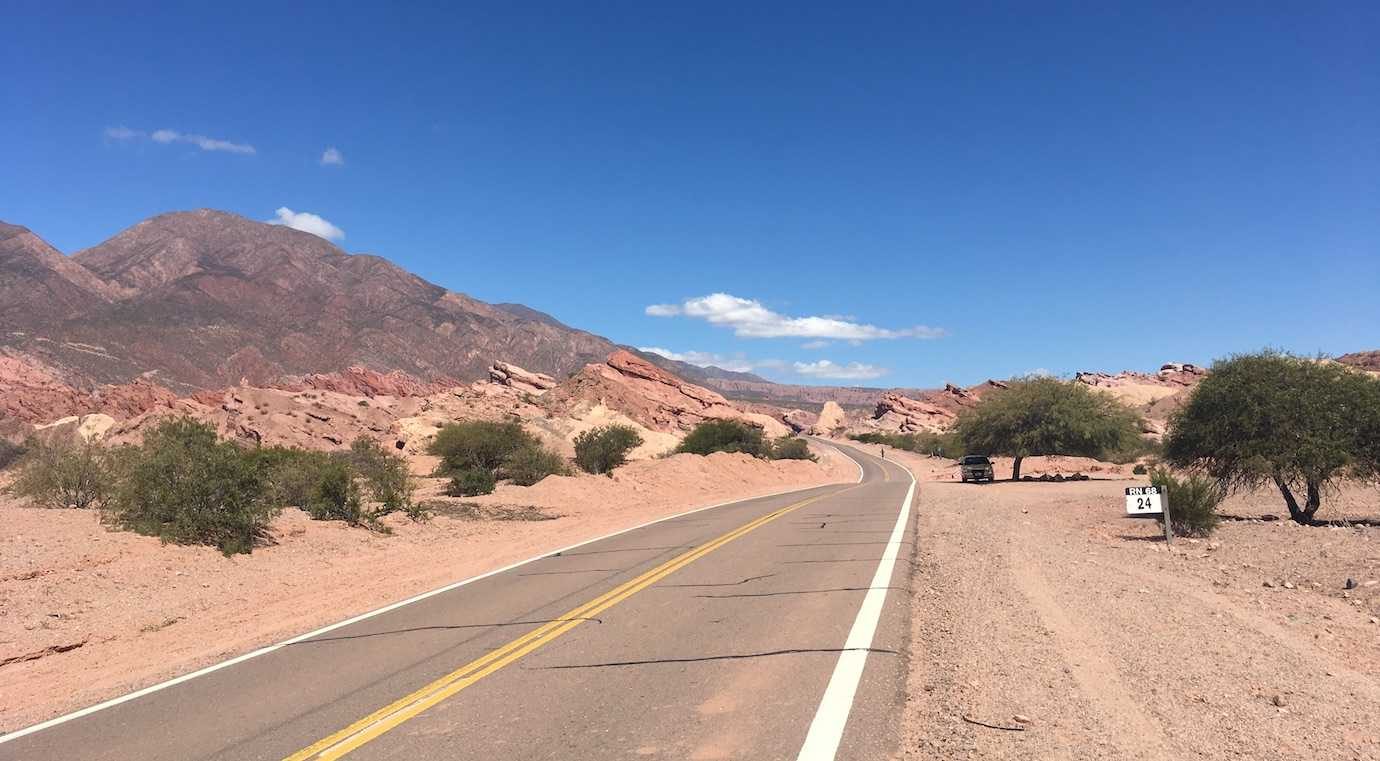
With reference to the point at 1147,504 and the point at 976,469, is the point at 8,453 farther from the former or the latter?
the point at 976,469

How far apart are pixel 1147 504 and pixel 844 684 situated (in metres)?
12.2

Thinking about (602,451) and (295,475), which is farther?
(602,451)

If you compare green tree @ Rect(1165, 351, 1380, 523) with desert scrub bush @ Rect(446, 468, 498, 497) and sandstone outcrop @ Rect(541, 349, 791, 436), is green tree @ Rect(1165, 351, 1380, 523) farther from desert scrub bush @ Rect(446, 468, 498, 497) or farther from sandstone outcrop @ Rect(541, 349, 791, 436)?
sandstone outcrop @ Rect(541, 349, 791, 436)

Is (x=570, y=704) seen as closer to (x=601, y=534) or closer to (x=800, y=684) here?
(x=800, y=684)

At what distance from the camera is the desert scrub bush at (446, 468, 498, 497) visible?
103 feet

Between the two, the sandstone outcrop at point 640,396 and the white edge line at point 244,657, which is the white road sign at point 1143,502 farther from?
the sandstone outcrop at point 640,396

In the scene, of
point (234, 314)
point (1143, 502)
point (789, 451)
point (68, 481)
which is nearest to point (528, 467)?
point (68, 481)

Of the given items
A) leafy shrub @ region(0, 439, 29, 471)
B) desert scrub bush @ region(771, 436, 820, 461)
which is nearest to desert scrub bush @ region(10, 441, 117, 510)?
leafy shrub @ region(0, 439, 29, 471)

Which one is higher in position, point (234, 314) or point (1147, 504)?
point (234, 314)

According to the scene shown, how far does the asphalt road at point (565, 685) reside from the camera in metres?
5.86

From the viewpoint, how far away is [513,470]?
3453cm

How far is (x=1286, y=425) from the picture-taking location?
22.5m

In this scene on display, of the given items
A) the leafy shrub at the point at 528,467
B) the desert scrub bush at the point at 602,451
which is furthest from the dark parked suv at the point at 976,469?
the leafy shrub at the point at 528,467

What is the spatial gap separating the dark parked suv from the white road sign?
106ft
